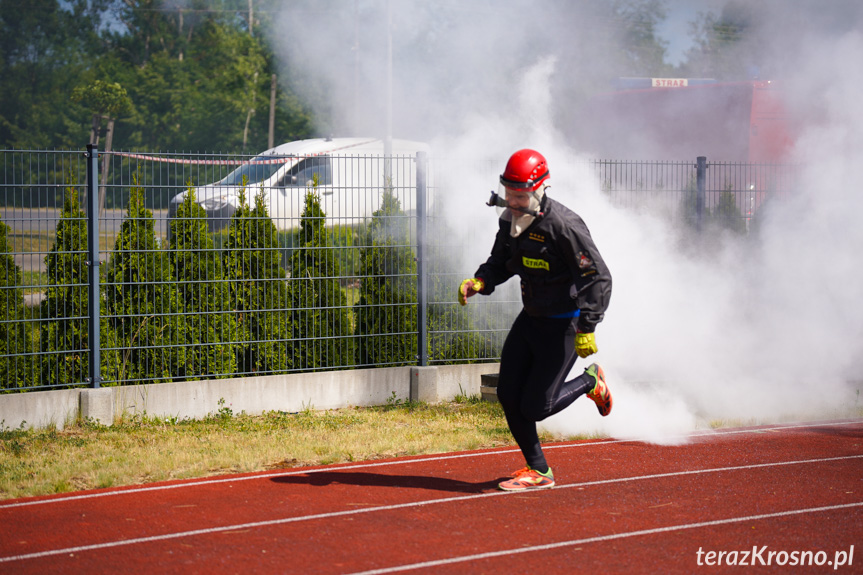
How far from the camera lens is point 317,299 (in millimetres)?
9625

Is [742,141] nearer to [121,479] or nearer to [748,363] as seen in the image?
[748,363]

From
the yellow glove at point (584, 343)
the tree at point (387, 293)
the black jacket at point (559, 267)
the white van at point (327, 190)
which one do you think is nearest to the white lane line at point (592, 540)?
the yellow glove at point (584, 343)

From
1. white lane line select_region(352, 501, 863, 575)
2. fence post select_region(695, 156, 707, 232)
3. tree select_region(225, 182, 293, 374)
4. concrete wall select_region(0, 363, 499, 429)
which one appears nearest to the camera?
white lane line select_region(352, 501, 863, 575)

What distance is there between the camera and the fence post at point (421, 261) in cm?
973

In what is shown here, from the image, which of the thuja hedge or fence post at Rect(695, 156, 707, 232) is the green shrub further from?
fence post at Rect(695, 156, 707, 232)

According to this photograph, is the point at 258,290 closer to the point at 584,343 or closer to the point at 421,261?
the point at 421,261

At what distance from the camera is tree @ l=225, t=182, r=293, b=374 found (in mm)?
9203

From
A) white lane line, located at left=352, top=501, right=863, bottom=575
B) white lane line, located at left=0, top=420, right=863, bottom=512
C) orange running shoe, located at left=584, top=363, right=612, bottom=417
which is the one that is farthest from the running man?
white lane line, located at left=0, top=420, right=863, bottom=512

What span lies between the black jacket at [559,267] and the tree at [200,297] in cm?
378

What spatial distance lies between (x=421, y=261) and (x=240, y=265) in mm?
1807

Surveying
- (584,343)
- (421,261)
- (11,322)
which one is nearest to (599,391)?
(584,343)

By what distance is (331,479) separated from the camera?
655 centimetres

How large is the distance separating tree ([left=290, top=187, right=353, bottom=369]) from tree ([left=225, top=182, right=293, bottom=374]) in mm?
146

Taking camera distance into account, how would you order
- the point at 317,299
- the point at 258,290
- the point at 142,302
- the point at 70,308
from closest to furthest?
the point at 70,308 < the point at 142,302 < the point at 258,290 < the point at 317,299
